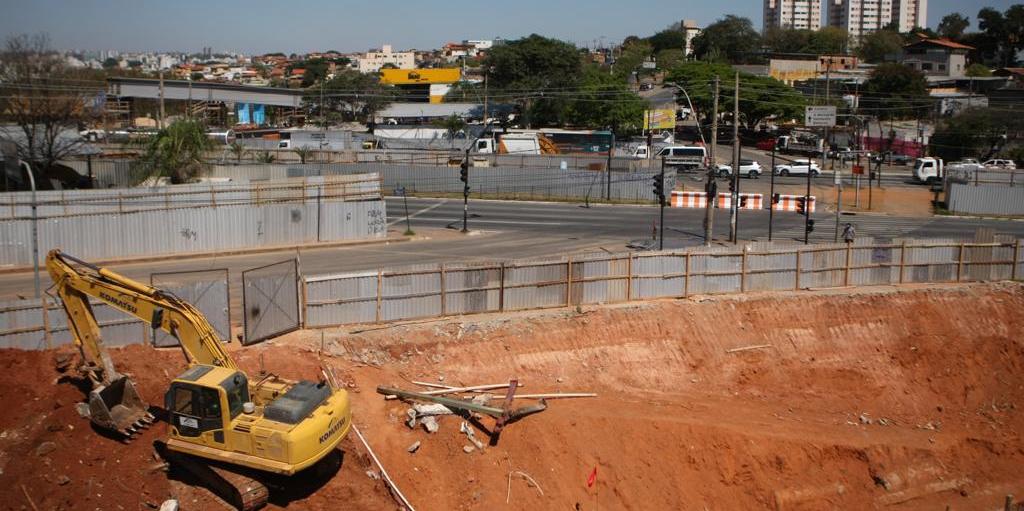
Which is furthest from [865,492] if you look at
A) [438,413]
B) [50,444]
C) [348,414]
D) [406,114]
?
[406,114]

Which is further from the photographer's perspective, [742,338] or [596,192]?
[596,192]

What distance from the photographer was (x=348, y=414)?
16891 millimetres

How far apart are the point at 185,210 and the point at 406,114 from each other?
5925 centimetres

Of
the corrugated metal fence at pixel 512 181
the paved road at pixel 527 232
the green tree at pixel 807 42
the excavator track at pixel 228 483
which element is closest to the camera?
the excavator track at pixel 228 483

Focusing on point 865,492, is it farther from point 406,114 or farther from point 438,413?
point 406,114

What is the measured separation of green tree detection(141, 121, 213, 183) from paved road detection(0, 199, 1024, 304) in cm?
1000

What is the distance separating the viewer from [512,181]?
55.5 metres

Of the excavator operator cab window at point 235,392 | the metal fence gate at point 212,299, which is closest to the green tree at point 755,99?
the metal fence gate at point 212,299

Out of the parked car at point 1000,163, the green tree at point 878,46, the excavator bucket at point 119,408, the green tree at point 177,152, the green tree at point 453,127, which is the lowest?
the excavator bucket at point 119,408

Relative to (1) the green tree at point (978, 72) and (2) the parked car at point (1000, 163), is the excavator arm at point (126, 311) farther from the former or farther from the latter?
(1) the green tree at point (978, 72)

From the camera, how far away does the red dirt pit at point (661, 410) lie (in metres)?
17.6

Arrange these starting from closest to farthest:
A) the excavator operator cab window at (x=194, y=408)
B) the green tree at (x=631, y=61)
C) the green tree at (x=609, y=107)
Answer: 1. the excavator operator cab window at (x=194, y=408)
2. the green tree at (x=609, y=107)
3. the green tree at (x=631, y=61)

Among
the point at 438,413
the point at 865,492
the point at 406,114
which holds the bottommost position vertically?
the point at 865,492

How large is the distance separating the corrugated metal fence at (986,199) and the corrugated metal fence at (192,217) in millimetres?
32793
